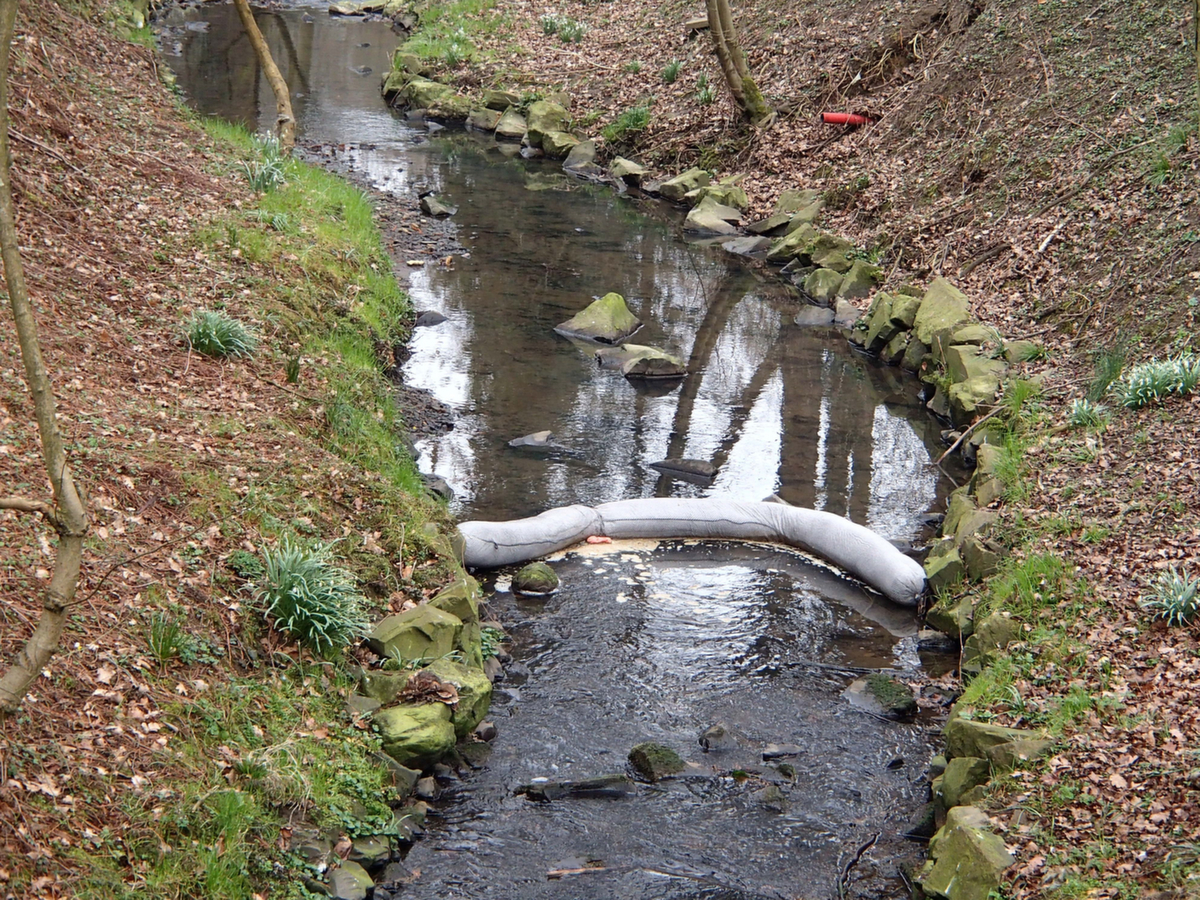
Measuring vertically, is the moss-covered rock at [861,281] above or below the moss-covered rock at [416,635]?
above

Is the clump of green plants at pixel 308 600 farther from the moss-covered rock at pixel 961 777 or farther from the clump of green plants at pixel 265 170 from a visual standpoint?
the clump of green plants at pixel 265 170

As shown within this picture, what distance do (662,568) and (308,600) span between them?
317cm

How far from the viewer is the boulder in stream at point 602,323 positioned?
43.3ft

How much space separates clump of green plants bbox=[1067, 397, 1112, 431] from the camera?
9.16m

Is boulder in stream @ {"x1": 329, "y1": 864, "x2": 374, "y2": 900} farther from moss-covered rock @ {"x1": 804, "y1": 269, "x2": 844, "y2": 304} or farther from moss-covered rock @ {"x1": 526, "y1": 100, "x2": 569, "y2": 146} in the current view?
moss-covered rock @ {"x1": 526, "y1": 100, "x2": 569, "y2": 146}

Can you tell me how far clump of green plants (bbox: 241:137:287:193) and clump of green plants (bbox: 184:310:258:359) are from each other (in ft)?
14.2

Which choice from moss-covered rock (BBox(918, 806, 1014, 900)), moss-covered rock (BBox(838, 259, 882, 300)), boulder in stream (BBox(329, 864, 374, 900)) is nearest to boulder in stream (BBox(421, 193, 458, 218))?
moss-covered rock (BBox(838, 259, 882, 300))

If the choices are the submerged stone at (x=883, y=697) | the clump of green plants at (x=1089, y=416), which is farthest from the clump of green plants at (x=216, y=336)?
the clump of green plants at (x=1089, y=416)

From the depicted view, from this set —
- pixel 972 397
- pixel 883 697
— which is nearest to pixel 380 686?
pixel 883 697

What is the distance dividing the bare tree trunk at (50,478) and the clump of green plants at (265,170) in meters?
8.64

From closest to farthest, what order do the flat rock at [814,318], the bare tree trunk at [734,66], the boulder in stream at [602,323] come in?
the boulder in stream at [602,323] → the flat rock at [814,318] → the bare tree trunk at [734,66]

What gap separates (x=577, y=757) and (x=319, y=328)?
5449mm

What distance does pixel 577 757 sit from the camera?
6527 millimetres

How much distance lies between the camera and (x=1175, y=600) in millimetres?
6426
